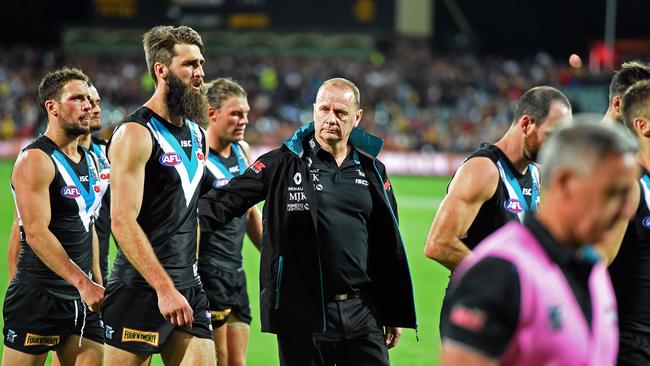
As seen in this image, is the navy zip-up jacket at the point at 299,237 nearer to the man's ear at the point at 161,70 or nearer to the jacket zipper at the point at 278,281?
the jacket zipper at the point at 278,281

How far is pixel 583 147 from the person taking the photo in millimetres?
2406

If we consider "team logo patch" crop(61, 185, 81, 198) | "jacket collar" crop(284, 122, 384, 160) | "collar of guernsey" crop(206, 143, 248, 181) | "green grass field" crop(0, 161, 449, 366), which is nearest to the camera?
"jacket collar" crop(284, 122, 384, 160)

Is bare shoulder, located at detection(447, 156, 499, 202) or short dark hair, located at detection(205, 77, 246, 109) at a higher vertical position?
short dark hair, located at detection(205, 77, 246, 109)

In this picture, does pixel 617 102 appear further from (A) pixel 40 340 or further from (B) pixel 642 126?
(A) pixel 40 340

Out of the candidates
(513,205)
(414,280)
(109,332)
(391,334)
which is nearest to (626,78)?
(513,205)

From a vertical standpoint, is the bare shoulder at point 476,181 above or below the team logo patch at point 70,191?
above

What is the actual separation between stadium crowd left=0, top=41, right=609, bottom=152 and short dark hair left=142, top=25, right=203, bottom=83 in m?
26.0

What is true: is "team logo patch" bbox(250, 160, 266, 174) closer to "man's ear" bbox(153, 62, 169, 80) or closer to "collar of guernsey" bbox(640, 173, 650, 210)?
"man's ear" bbox(153, 62, 169, 80)

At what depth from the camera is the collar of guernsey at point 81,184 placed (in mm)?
5980

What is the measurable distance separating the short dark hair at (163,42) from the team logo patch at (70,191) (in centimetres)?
111

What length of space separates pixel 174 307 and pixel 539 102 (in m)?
2.27

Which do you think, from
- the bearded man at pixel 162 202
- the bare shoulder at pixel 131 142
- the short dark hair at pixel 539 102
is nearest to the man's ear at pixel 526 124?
the short dark hair at pixel 539 102

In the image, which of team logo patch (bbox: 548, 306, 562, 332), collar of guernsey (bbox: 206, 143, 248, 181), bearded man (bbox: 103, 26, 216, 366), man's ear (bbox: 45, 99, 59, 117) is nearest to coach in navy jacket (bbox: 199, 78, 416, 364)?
bearded man (bbox: 103, 26, 216, 366)

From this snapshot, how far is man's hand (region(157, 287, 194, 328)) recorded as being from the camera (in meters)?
4.84
